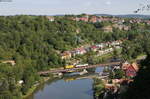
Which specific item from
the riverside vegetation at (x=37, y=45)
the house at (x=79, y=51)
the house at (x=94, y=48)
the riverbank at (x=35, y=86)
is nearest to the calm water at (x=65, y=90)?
the riverbank at (x=35, y=86)

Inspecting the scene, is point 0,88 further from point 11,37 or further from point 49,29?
point 49,29

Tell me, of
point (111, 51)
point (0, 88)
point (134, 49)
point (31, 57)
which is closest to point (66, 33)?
point (111, 51)

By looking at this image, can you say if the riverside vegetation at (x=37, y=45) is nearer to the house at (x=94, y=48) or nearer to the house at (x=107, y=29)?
the house at (x=107, y=29)

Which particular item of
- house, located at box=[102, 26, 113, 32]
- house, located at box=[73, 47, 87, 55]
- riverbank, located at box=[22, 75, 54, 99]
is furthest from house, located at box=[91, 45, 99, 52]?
riverbank, located at box=[22, 75, 54, 99]

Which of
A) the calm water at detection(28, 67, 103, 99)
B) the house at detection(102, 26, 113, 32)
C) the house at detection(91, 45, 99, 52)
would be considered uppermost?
the house at detection(102, 26, 113, 32)

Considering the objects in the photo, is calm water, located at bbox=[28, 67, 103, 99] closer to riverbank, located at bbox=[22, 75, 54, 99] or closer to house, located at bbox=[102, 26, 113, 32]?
riverbank, located at bbox=[22, 75, 54, 99]

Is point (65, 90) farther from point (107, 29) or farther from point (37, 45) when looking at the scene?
point (107, 29)

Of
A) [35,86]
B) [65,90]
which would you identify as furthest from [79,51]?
[65,90]

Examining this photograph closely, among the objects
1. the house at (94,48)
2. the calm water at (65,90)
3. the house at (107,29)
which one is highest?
the house at (107,29)
